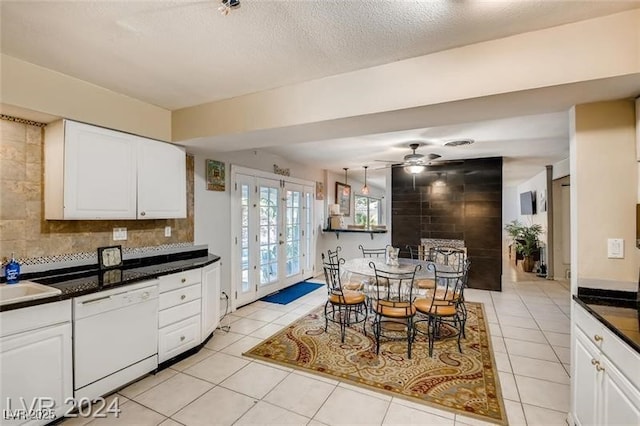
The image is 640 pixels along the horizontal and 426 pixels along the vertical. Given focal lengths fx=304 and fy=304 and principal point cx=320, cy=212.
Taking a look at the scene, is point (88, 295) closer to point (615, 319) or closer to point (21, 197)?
point (21, 197)

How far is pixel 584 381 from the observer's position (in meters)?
1.76

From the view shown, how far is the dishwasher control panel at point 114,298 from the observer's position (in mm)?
2107

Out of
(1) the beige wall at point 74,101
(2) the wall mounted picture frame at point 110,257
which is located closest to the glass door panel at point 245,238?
(1) the beige wall at point 74,101

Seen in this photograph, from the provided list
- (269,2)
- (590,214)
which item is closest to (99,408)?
(269,2)

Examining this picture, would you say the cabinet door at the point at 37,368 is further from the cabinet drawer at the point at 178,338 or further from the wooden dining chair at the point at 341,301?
the wooden dining chair at the point at 341,301

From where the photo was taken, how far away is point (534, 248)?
708 centimetres

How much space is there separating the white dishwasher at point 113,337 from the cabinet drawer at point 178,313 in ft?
0.24

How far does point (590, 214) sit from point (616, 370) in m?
0.98

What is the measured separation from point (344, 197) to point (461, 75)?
595 centimetres

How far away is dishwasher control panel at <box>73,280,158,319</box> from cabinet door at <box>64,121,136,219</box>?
701mm

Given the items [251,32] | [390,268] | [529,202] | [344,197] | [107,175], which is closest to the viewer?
[251,32]

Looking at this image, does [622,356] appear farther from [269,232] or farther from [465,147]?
[269,232]

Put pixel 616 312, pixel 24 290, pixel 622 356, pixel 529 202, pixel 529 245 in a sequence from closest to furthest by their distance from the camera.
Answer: pixel 622 356 → pixel 616 312 → pixel 24 290 → pixel 529 245 → pixel 529 202

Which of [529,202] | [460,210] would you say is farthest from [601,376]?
[529,202]
